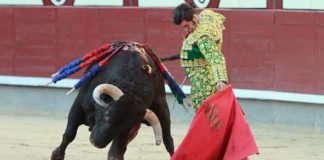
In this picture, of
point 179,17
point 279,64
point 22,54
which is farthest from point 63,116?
point 179,17

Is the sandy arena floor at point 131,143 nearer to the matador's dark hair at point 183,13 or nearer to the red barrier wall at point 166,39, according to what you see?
the red barrier wall at point 166,39

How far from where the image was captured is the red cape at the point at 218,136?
573cm

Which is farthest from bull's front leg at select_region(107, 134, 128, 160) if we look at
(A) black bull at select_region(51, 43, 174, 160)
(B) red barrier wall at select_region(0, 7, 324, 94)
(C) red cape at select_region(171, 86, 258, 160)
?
(B) red barrier wall at select_region(0, 7, 324, 94)

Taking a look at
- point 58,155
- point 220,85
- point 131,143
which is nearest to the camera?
point 220,85

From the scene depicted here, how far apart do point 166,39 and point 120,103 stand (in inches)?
163

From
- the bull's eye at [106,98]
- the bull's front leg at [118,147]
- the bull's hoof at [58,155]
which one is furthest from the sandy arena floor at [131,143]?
the bull's eye at [106,98]

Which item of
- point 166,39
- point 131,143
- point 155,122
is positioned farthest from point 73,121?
point 166,39

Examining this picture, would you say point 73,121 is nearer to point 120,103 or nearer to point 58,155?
point 58,155

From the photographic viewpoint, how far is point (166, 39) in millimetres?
10305

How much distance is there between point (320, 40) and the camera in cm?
931

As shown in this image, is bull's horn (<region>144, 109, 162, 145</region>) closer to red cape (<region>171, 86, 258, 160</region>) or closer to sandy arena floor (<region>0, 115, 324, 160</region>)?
red cape (<region>171, 86, 258, 160</region>)

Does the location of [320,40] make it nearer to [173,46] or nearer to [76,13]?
[173,46]

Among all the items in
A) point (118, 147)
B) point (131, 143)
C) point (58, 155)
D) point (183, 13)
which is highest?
point (183, 13)

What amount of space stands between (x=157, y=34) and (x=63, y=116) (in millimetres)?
1363
